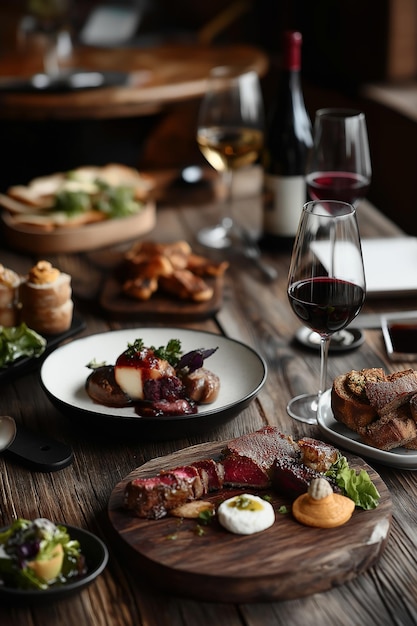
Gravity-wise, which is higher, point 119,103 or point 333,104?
point 119,103

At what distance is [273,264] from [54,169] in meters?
1.61

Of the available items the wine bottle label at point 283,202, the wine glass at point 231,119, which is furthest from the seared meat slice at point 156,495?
the wine glass at point 231,119

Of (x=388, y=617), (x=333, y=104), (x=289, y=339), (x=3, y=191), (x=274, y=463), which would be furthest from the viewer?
(x=333, y=104)

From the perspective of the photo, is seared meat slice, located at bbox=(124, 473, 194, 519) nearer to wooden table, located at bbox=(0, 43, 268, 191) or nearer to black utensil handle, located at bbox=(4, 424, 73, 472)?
black utensil handle, located at bbox=(4, 424, 73, 472)

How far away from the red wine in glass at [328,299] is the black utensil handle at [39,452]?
1.44 ft

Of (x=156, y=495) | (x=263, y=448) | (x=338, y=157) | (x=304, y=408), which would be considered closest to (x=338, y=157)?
(x=338, y=157)

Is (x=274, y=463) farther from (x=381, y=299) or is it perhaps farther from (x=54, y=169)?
(x=54, y=169)

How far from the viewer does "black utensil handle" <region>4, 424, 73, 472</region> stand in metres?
1.30

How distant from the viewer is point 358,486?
1148 millimetres

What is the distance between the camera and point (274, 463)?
1180mm

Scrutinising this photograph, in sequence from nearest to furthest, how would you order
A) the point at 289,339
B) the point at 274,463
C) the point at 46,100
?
the point at 274,463 → the point at 289,339 → the point at 46,100

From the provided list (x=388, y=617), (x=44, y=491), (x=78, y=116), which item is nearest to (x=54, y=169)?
(x=78, y=116)

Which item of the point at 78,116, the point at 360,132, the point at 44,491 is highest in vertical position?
the point at 360,132

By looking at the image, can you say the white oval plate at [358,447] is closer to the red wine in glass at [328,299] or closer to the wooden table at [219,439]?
the wooden table at [219,439]
